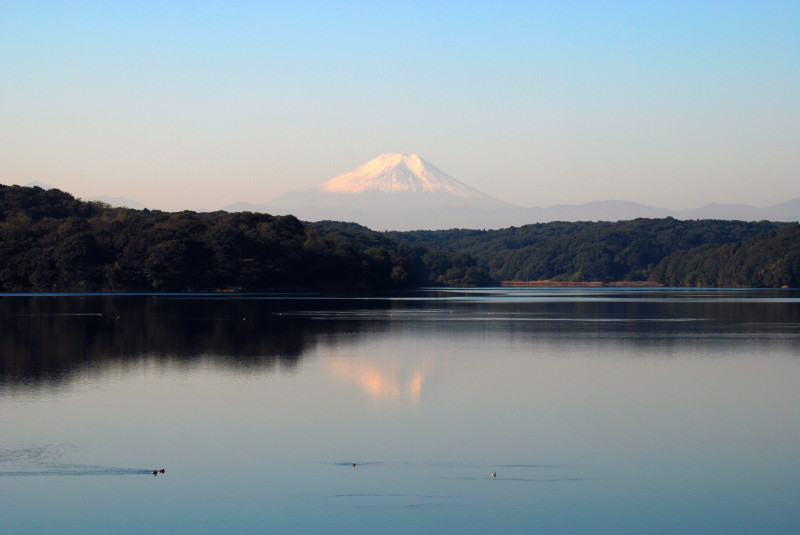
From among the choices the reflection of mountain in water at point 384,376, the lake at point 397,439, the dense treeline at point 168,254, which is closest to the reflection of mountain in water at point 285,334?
the reflection of mountain in water at point 384,376

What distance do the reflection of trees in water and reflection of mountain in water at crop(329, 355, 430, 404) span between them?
195 cm

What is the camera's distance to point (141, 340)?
36438 millimetres

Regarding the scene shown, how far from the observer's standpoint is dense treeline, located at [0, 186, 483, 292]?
10631 cm

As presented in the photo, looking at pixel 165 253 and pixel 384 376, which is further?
pixel 165 253

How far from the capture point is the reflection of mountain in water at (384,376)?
2255 cm

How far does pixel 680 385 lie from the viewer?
78.5 feet

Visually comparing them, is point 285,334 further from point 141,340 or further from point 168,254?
point 168,254

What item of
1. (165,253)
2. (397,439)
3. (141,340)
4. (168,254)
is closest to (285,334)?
(141,340)

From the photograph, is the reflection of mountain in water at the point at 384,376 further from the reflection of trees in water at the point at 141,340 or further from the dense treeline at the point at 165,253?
the dense treeline at the point at 165,253

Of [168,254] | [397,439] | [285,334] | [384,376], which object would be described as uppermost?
[168,254]

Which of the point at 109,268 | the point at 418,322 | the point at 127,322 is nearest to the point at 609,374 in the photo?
the point at 418,322

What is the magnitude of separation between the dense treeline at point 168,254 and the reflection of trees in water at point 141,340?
5281 cm

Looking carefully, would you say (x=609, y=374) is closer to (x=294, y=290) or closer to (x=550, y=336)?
(x=550, y=336)

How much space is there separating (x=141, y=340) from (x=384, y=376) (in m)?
14.6
